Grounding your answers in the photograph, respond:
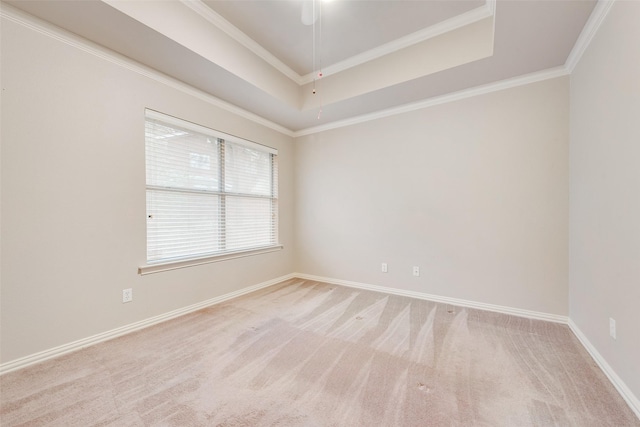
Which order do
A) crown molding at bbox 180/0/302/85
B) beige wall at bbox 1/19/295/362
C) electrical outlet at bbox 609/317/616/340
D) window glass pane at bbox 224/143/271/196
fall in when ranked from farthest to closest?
window glass pane at bbox 224/143/271/196
crown molding at bbox 180/0/302/85
beige wall at bbox 1/19/295/362
electrical outlet at bbox 609/317/616/340

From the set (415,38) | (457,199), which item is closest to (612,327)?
(457,199)

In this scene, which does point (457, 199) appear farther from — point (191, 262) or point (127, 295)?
point (127, 295)

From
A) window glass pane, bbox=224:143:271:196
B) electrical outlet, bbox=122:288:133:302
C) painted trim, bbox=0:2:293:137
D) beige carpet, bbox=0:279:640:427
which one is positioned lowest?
beige carpet, bbox=0:279:640:427

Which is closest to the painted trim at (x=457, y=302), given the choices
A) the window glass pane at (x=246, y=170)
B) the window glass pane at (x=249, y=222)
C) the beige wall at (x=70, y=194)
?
the window glass pane at (x=249, y=222)

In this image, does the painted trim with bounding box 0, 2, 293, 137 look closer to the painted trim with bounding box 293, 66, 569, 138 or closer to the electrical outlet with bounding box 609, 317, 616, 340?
the painted trim with bounding box 293, 66, 569, 138

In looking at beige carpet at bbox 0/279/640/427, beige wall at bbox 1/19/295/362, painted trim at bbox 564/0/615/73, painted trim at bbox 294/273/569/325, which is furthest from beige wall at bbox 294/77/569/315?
beige wall at bbox 1/19/295/362

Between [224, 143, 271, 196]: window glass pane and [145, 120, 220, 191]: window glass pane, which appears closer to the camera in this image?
[145, 120, 220, 191]: window glass pane

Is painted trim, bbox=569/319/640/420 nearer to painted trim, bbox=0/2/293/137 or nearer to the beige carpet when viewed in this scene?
the beige carpet

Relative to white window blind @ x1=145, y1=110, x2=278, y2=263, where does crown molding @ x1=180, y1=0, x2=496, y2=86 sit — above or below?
above

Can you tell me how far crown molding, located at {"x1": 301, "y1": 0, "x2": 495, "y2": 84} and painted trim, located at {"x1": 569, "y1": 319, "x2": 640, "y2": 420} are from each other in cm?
291

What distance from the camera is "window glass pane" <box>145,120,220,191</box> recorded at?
2.56m

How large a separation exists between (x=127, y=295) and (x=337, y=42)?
333cm

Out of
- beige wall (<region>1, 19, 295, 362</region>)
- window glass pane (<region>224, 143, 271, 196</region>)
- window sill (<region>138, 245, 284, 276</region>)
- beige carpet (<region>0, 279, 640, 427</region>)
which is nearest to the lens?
beige carpet (<region>0, 279, 640, 427</region>)

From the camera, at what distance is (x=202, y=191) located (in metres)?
2.97
